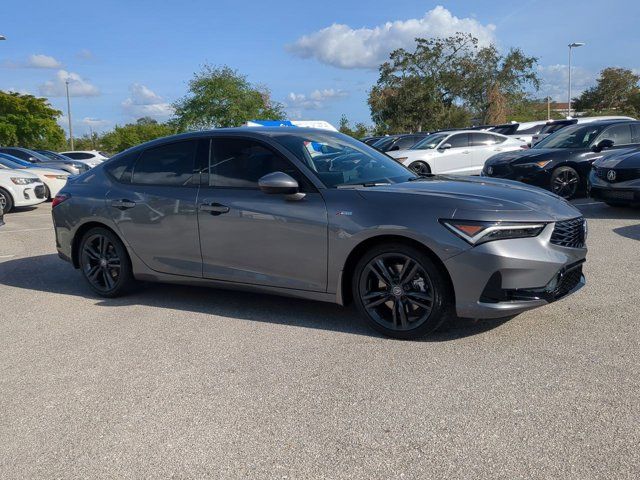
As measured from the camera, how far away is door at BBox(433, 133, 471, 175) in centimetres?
1622

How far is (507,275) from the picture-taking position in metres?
3.89

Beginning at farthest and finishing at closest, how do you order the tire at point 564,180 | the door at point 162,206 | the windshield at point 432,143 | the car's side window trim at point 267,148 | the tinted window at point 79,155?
the tinted window at point 79,155
the windshield at point 432,143
the tire at point 564,180
the door at point 162,206
the car's side window trim at point 267,148

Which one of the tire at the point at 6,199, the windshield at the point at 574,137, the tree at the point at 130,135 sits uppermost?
the tree at the point at 130,135

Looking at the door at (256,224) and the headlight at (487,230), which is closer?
the headlight at (487,230)

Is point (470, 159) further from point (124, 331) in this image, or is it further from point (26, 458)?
point (26, 458)

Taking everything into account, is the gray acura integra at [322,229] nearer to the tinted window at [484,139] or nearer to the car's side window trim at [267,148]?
the car's side window trim at [267,148]

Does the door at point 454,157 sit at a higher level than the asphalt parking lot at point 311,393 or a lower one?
higher

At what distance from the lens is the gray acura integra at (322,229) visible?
13.0 ft

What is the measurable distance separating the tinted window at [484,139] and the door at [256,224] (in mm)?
12744

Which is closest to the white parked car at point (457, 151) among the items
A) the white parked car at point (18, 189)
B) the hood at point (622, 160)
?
the hood at point (622, 160)

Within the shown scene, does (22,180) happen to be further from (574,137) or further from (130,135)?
(130,135)

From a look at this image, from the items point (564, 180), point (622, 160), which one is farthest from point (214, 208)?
point (564, 180)

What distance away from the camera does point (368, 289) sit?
4355mm

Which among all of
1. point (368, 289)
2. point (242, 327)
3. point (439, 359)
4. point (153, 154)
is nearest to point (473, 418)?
point (439, 359)
